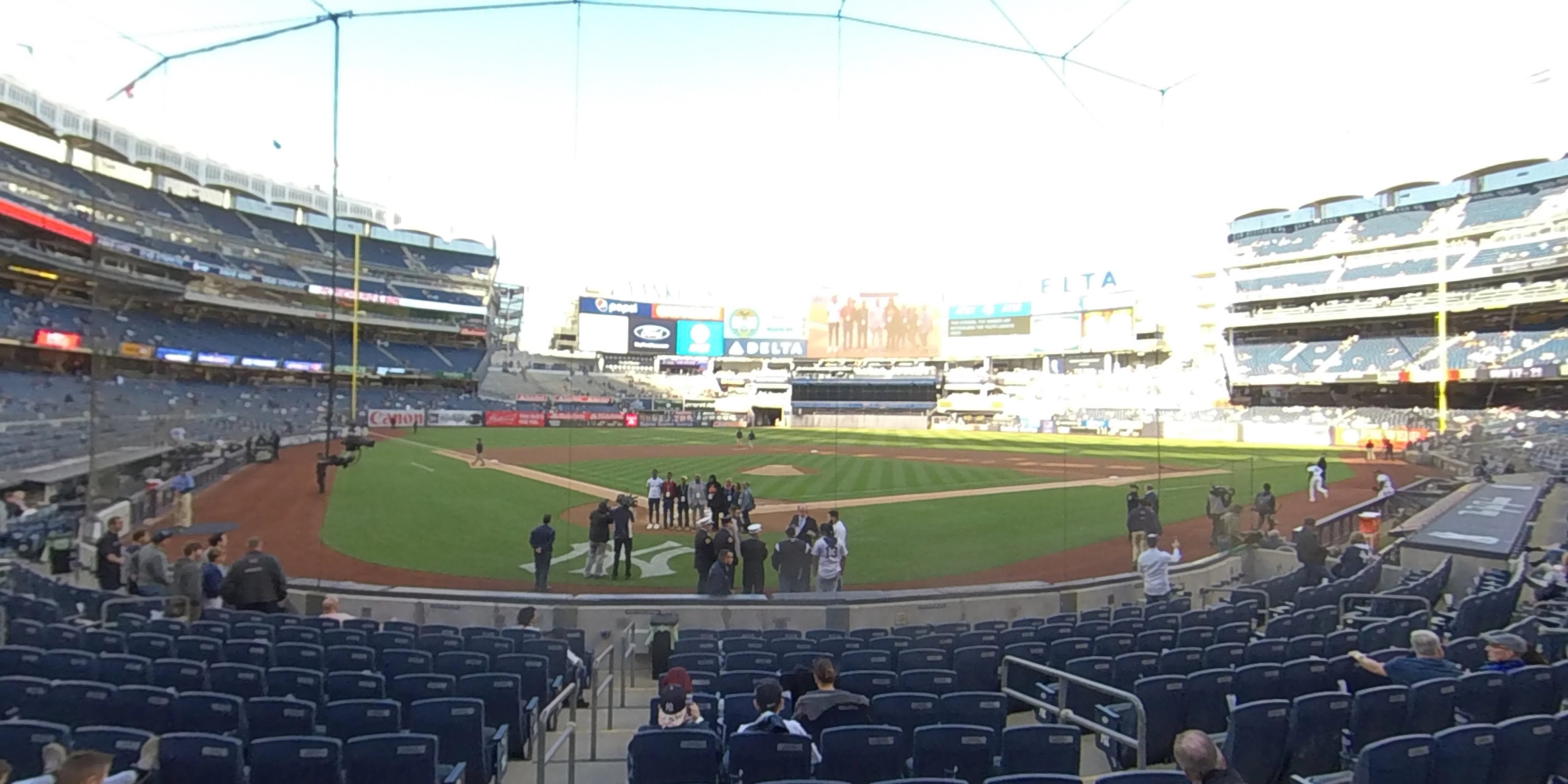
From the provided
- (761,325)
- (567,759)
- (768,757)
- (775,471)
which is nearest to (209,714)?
(567,759)

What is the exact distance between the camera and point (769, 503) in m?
22.5

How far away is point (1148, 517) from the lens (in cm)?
1355

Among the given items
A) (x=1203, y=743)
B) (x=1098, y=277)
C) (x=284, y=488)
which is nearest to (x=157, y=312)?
(x=284, y=488)

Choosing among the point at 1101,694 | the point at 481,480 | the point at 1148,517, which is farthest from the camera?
the point at 481,480

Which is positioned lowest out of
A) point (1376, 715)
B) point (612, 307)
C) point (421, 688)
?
point (421, 688)

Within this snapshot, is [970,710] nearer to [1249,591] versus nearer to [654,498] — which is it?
[1249,591]

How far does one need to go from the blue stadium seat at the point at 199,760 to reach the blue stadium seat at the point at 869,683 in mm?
3869

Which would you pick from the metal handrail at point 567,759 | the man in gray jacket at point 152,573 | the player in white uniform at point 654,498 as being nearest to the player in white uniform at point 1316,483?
the player in white uniform at point 654,498

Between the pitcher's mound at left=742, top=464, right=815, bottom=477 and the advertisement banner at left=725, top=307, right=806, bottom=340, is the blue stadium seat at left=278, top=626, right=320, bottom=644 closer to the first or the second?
the pitcher's mound at left=742, top=464, right=815, bottom=477

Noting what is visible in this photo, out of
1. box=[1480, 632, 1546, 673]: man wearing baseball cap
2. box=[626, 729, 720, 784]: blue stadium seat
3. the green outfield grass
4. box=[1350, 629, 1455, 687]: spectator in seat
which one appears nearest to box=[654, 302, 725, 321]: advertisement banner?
the green outfield grass

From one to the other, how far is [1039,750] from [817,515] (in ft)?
50.7

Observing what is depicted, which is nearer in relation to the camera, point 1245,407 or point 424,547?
point 424,547

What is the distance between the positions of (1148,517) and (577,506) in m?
14.1

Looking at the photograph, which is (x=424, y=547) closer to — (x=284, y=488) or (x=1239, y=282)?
(x=284, y=488)
